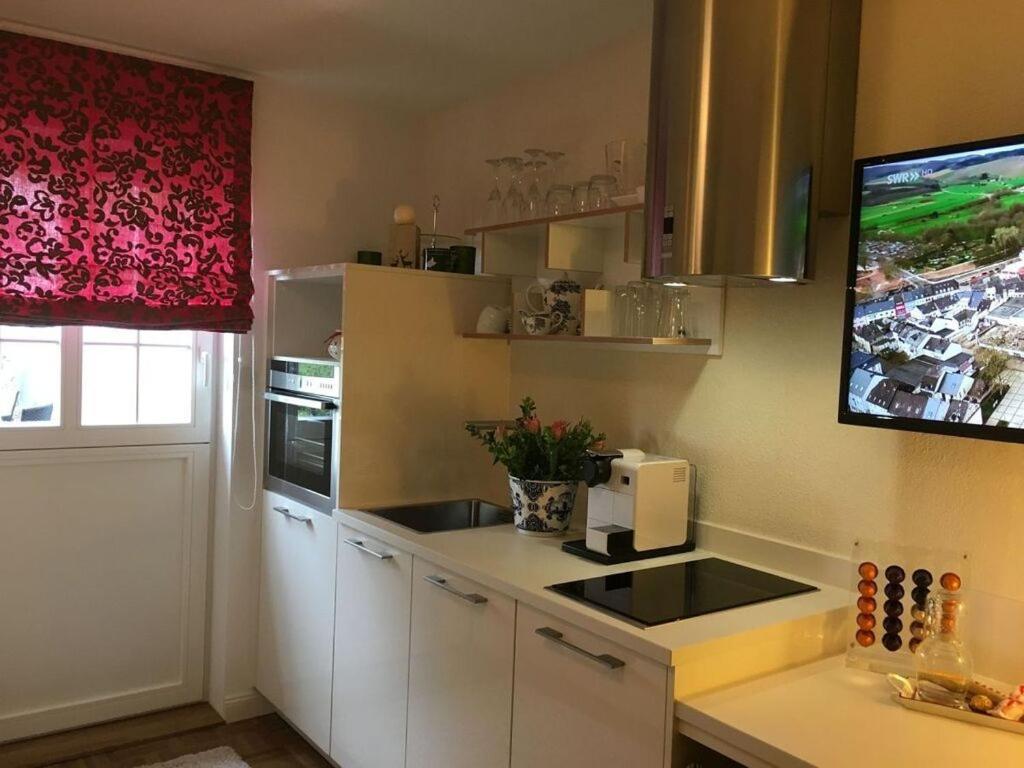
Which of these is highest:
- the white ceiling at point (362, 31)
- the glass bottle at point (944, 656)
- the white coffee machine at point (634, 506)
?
the white ceiling at point (362, 31)

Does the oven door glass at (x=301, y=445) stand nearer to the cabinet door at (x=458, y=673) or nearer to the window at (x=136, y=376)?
the window at (x=136, y=376)

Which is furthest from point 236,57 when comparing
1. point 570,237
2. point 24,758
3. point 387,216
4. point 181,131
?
point 24,758

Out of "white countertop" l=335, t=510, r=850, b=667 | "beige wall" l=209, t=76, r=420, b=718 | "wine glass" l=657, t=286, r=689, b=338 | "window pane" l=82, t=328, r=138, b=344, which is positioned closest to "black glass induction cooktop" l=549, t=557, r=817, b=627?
"white countertop" l=335, t=510, r=850, b=667

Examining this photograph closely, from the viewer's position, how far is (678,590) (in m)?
2.02

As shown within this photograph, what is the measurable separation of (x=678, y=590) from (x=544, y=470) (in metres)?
0.62

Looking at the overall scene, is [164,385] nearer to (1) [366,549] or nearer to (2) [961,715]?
(1) [366,549]

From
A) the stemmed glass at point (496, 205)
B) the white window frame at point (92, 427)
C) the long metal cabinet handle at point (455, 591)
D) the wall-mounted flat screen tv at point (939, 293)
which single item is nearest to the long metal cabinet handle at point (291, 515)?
the white window frame at point (92, 427)

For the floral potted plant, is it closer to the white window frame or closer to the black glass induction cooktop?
the black glass induction cooktop

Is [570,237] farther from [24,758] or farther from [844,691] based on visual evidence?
[24,758]

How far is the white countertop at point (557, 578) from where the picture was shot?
1.73 m

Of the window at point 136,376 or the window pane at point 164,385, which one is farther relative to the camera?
the window pane at point 164,385

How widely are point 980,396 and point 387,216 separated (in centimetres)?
245

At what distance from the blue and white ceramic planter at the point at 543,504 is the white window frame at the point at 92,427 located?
1428 millimetres

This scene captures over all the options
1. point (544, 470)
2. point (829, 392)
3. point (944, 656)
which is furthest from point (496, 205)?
point (944, 656)
